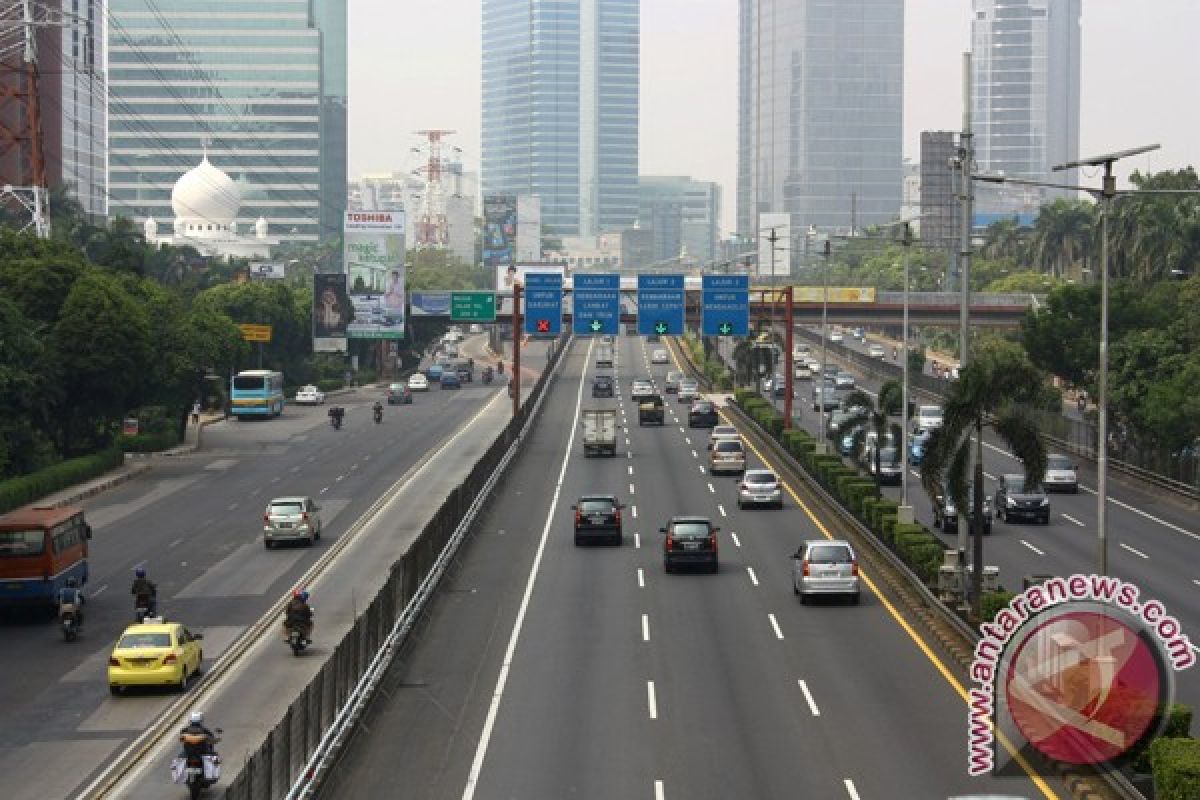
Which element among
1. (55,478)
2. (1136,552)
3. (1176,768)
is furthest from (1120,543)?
(55,478)

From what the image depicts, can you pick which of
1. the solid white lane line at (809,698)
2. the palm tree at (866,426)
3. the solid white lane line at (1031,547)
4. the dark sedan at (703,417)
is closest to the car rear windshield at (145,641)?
the solid white lane line at (809,698)

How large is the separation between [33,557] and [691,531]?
17.2 meters

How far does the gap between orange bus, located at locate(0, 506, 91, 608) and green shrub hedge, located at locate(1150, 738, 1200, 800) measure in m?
29.8

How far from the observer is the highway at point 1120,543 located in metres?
48.5

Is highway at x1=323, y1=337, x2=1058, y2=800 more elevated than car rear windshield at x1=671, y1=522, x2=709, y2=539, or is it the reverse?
car rear windshield at x1=671, y1=522, x2=709, y2=539

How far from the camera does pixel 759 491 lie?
220ft

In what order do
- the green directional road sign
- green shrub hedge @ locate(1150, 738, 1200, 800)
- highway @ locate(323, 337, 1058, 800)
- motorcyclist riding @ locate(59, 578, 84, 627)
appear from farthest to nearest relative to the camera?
the green directional road sign, motorcyclist riding @ locate(59, 578, 84, 627), highway @ locate(323, 337, 1058, 800), green shrub hedge @ locate(1150, 738, 1200, 800)

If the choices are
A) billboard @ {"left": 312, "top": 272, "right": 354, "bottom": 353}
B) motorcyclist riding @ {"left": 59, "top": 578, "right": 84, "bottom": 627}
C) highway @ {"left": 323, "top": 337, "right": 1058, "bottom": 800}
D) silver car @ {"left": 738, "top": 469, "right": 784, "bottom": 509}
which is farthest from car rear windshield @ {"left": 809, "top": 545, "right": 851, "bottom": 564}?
billboard @ {"left": 312, "top": 272, "right": 354, "bottom": 353}

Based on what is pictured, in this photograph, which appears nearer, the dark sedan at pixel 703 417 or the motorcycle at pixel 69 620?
the motorcycle at pixel 69 620

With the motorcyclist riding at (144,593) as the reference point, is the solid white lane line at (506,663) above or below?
below

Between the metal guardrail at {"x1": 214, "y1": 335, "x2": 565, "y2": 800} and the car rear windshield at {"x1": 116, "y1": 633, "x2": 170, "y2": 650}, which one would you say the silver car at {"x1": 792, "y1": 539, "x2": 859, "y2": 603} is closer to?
the metal guardrail at {"x1": 214, "y1": 335, "x2": 565, "y2": 800}

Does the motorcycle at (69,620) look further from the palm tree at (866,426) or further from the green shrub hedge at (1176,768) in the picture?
the palm tree at (866,426)

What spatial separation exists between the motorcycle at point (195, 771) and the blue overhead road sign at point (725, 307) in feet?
229

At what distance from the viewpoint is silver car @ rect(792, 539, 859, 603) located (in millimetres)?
45469
